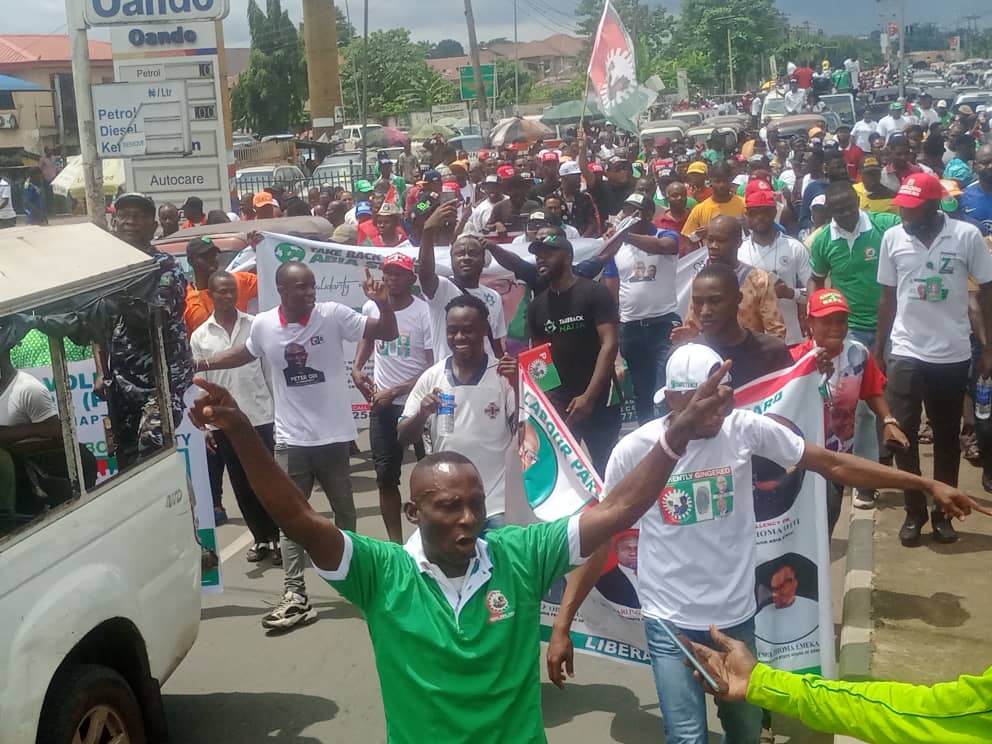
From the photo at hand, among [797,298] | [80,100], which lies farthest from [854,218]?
[80,100]

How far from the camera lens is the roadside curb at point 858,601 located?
5859 millimetres

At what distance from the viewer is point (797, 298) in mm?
8812

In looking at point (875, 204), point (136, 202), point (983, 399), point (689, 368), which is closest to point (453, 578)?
point (689, 368)

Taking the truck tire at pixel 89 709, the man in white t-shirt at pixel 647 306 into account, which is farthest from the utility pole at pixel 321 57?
the truck tire at pixel 89 709

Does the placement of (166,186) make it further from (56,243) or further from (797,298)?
(56,243)

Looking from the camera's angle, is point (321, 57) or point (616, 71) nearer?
point (616, 71)

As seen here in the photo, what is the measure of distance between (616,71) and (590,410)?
1244 cm

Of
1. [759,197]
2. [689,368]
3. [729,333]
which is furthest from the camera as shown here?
[759,197]

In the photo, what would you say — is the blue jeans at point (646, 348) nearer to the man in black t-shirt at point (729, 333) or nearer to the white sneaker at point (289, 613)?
the white sneaker at point (289, 613)

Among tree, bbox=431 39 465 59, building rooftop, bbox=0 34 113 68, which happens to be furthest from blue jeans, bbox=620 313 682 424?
tree, bbox=431 39 465 59

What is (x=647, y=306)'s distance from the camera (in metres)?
9.41

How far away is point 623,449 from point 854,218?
493cm

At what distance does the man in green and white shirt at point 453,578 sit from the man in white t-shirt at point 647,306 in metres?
5.97

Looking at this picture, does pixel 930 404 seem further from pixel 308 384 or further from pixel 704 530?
pixel 704 530
